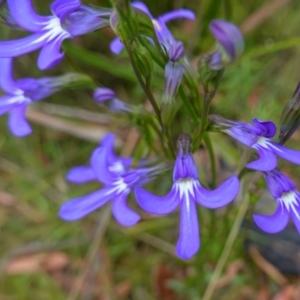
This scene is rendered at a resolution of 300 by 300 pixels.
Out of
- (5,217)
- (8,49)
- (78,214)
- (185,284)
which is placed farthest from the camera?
(5,217)

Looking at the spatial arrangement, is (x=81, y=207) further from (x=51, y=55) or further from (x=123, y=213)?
(x=51, y=55)

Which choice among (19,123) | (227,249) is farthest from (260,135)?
(227,249)

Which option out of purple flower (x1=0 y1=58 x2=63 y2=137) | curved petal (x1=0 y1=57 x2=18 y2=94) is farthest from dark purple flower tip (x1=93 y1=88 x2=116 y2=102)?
curved petal (x1=0 y1=57 x2=18 y2=94)

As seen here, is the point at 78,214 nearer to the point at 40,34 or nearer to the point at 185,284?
the point at 40,34

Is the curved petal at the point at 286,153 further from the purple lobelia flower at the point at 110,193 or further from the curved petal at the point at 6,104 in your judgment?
the curved petal at the point at 6,104

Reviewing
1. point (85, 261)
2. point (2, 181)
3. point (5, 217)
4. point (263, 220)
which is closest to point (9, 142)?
point (2, 181)
